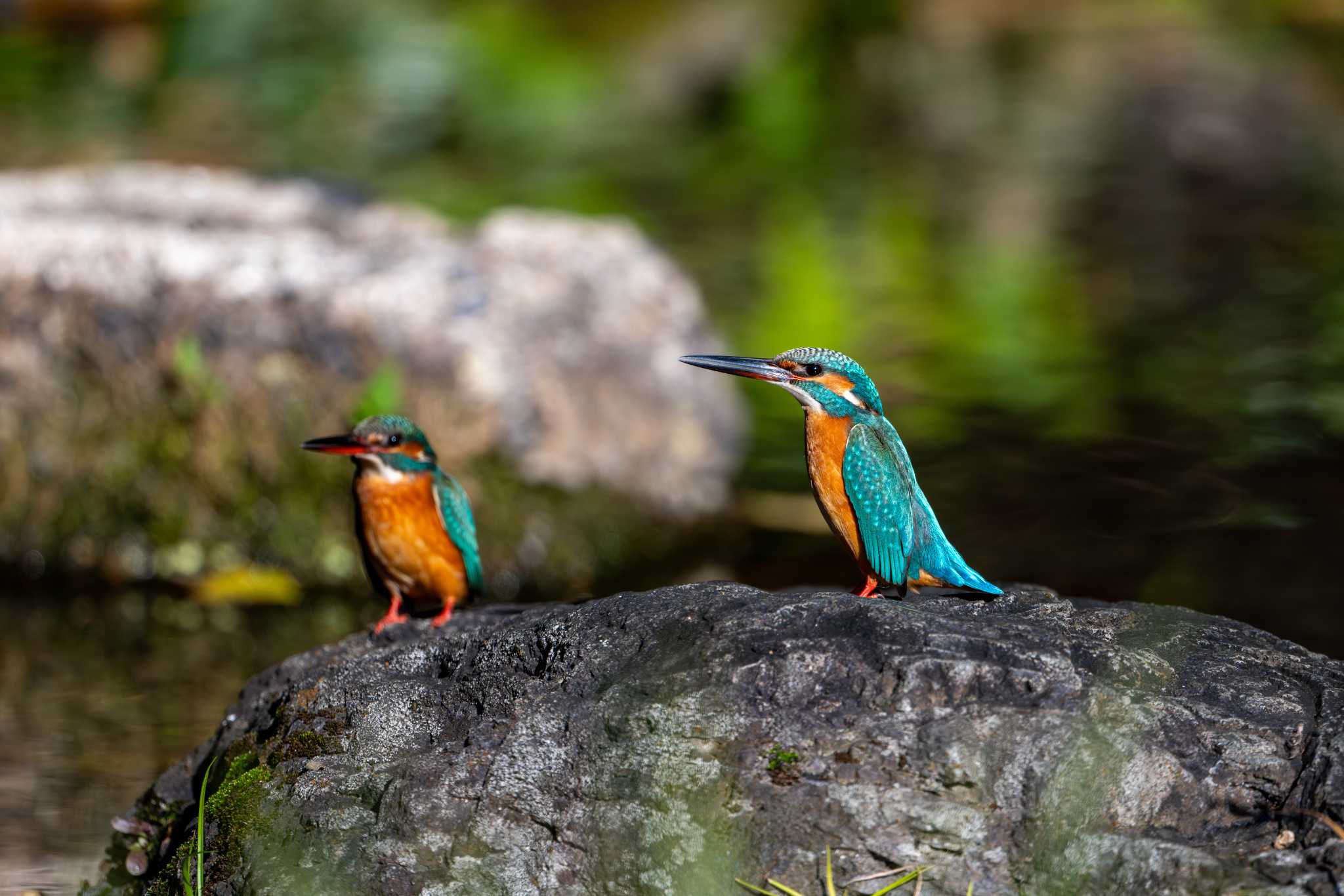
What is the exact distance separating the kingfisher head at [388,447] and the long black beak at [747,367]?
3.45ft

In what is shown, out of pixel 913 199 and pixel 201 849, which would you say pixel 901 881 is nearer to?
pixel 201 849

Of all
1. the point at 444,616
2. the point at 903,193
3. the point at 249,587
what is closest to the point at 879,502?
the point at 444,616

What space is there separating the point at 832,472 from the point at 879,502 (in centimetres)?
13

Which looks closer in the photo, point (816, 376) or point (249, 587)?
point (816, 376)

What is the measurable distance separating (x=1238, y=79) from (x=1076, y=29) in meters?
3.82

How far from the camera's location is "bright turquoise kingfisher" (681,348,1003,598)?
3.42m

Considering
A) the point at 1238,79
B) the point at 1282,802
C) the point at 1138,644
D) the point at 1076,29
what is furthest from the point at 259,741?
the point at 1076,29

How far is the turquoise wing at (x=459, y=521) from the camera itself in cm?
436

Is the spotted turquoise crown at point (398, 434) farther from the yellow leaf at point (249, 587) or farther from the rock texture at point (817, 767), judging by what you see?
the yellow leaf at point (249, 587)

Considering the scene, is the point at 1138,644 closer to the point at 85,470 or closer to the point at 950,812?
the point at 950,812

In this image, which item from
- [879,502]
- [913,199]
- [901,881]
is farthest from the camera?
[913,199]

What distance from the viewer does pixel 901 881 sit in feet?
9.07

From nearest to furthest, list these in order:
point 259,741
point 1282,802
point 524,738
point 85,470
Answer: point 1282,802 < point 524,738 < point 259,741 < point 85,470

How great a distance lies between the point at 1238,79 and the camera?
49.3 feet
